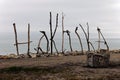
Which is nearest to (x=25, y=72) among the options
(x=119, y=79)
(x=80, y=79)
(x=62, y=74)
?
(x=62, y=74)

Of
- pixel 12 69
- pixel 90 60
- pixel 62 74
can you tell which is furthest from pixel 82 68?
pixel 12 69

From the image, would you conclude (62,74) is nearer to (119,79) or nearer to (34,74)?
(34,74)

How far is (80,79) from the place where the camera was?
17.3 meters

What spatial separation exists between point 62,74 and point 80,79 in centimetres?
140

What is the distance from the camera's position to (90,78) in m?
17.4

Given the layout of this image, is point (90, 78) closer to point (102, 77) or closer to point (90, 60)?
point (102, 77)

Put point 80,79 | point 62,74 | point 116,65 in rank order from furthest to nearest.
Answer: point 116,65, point 62,74, point 80,79

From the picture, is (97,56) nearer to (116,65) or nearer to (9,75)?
(116,65)

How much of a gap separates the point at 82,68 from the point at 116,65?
2479mm

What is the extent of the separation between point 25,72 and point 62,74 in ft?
6.94

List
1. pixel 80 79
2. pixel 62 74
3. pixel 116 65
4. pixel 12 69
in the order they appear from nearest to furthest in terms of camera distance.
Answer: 1. pixel 80 79
2. pixel 62 74
3. pixel 12 69
4. pixel 116 65

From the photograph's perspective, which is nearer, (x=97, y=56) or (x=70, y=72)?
(x=70, y=72)

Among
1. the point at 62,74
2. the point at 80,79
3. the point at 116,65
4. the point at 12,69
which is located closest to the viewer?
the point at 80,79

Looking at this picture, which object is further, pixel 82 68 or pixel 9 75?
pixel 82 68
